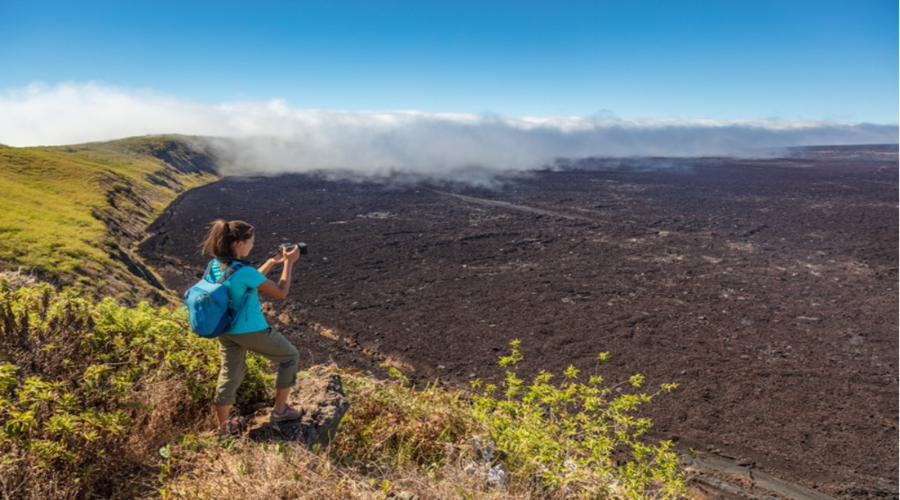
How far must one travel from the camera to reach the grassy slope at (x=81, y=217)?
11148 mm

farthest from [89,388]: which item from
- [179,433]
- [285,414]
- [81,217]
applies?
[81,217]

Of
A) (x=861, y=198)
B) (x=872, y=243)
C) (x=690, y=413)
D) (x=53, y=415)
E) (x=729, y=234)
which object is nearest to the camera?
(x=53, y=415)

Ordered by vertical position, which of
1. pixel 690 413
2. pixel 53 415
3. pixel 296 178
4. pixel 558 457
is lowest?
pixel 690 413

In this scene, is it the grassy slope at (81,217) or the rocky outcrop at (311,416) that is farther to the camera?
the grassy slope at (81,217)

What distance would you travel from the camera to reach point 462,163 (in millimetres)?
54344

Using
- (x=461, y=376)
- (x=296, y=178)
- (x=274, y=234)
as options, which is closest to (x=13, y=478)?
(x=461, y=376)

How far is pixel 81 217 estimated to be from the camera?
1706 cm

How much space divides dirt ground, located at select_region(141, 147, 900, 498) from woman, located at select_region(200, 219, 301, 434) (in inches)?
245

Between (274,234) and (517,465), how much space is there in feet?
65.0

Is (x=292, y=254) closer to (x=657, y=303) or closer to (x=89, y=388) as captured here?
(x=89, y=388)

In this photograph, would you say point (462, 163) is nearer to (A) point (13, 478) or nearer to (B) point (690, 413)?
(B) point (690, 413)

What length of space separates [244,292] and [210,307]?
0.73ft

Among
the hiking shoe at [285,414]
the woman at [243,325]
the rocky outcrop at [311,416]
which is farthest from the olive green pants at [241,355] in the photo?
the rocky outcrop at [311,416]

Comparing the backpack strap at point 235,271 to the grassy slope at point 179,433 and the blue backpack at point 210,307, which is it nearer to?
the blue backpack at point 210,307
